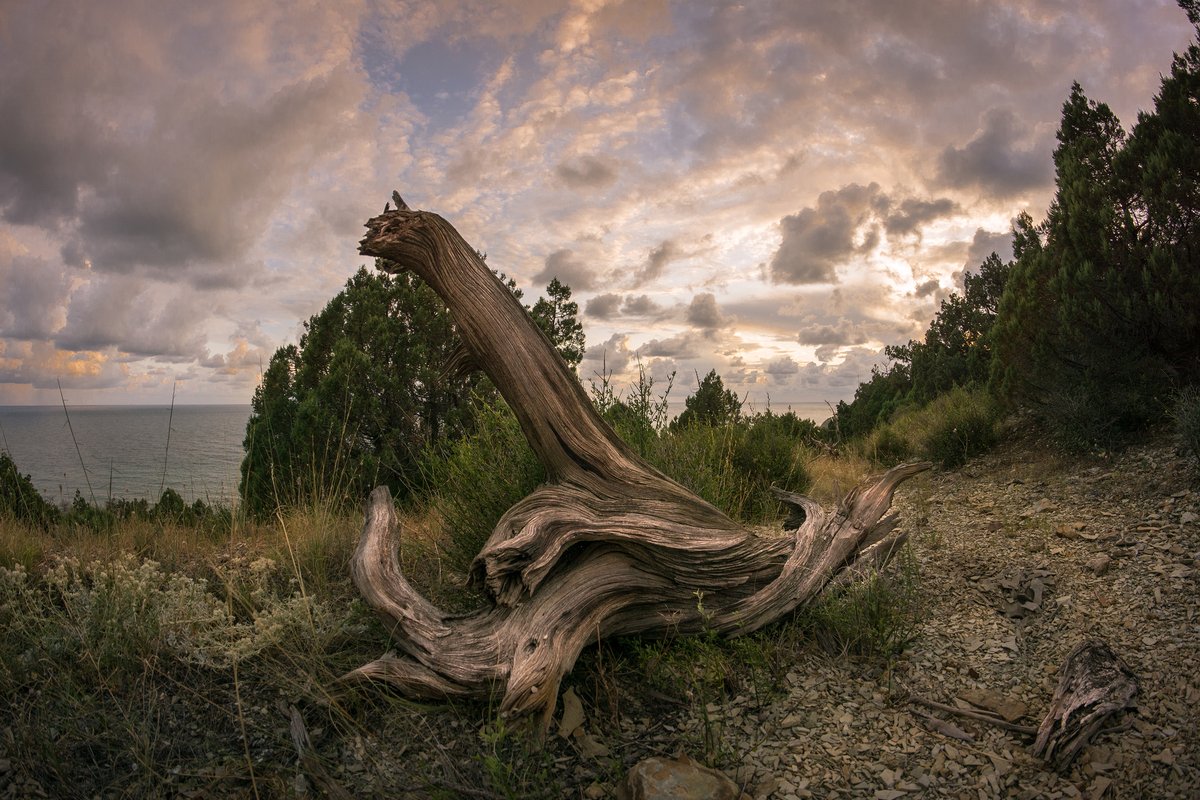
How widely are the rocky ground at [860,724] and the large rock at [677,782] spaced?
12cm

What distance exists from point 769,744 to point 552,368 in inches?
91.9

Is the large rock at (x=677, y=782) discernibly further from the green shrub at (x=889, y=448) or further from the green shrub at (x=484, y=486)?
the green shrub at (x=889, y=448)

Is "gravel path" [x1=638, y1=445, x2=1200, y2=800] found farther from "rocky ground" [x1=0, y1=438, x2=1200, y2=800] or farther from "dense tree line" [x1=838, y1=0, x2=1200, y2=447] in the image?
"dense tree line" [x1=838, y1=0, x2=1200, y2=447]

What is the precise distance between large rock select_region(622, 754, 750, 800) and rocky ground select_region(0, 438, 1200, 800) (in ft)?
0.38

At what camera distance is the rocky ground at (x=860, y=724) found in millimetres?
2930

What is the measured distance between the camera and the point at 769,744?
10.4 ft

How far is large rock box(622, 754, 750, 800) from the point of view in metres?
2.66

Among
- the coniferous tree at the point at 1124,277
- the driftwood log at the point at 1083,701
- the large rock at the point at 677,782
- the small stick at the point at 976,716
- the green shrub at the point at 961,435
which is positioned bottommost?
the large rock at the point at 677,782

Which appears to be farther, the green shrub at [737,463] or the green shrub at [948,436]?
the green shrub at [948,436]

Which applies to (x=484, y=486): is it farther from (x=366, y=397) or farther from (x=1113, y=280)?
(x=1113, y=280)

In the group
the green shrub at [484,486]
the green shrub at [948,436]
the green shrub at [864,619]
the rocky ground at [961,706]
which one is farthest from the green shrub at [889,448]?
the green shrub at [484,486]

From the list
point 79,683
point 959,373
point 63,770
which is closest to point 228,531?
point 79,683

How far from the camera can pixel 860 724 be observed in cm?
334

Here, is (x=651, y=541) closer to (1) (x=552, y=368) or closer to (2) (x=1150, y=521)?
(1) (x=552, y=368)
